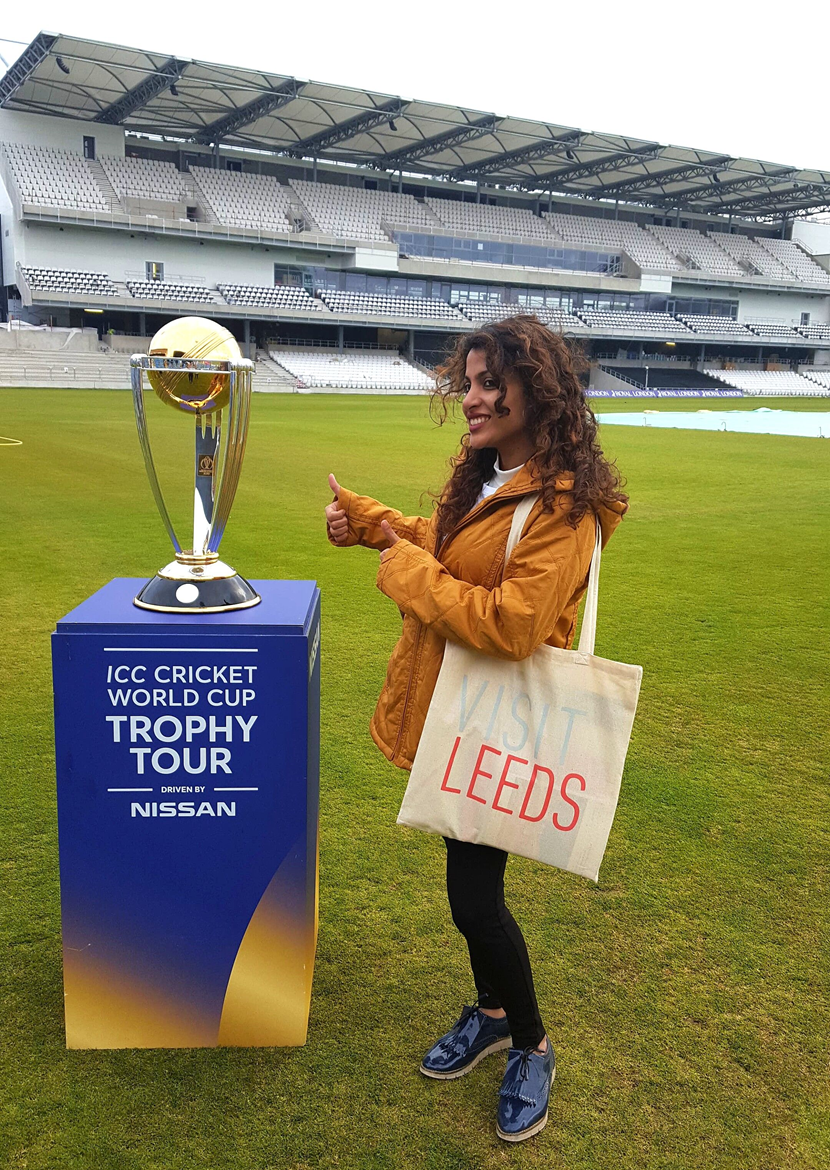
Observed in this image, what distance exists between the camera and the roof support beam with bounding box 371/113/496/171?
4294 cm

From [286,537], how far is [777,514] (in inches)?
227

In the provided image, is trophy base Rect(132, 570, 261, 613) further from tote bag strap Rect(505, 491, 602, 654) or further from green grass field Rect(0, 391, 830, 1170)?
tote bag strap Rect(505, 491, 602, 654)

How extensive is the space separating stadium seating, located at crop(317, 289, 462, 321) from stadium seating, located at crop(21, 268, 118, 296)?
35.8 ft

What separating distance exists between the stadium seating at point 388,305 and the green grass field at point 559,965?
42746 millimetres

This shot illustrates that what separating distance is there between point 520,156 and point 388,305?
10473 millimetres

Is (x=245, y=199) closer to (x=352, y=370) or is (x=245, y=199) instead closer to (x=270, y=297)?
(x=270, y=297)

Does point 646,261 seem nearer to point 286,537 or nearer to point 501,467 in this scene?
point 286,537

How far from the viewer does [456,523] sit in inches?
84.6

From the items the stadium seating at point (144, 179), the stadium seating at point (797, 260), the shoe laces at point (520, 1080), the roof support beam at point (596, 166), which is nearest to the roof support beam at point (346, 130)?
the stadium seating at point (144, 179)

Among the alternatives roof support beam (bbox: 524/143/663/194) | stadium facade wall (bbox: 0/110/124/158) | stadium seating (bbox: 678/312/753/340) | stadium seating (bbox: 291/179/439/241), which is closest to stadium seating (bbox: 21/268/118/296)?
stadium facade wall (bbox: 0/110/124/158)

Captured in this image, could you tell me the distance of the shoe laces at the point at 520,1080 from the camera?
208 cm

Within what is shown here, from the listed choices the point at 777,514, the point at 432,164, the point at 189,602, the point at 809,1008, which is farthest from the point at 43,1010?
the point at 432,164

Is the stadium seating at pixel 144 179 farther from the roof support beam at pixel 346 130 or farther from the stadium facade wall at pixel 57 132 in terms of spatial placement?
the roof support beam at pixel 346 130

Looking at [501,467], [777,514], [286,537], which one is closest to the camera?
[501,467]
